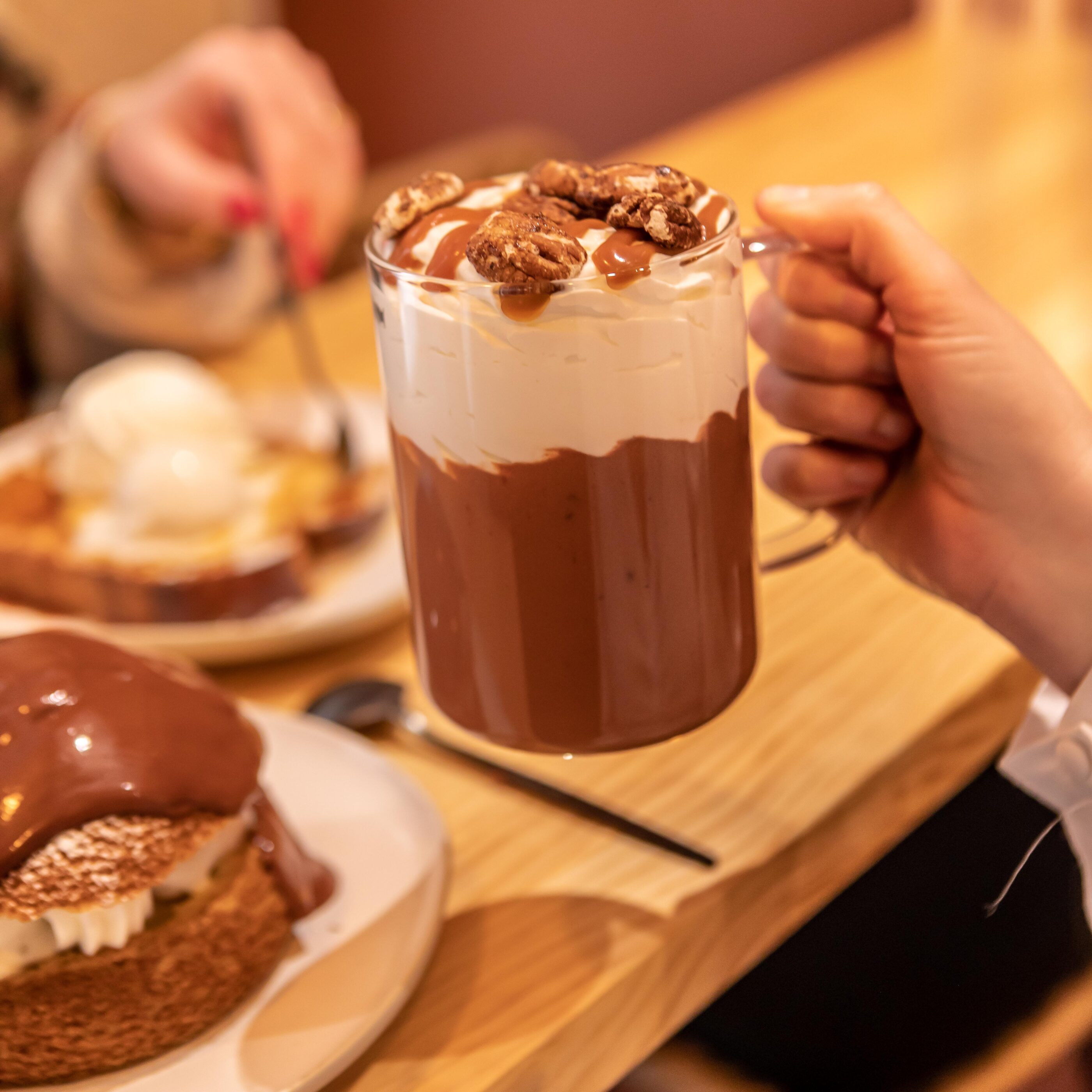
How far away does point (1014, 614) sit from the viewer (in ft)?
2.76

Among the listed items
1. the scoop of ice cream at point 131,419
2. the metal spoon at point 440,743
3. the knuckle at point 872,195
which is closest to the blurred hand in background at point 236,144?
the scoop of ice cream at point 131,419

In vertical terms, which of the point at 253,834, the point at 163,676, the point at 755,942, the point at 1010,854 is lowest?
the point at 1010,854

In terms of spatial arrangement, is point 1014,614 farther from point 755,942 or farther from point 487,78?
point 487,78

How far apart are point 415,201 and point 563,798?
1.42 feet

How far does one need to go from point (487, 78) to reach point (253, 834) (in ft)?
9.67

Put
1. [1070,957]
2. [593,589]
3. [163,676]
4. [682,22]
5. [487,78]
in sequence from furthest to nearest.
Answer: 1. [487,78]
2. [682,22]
3. [1070,957]
4. [163,676]
5. [593,589]

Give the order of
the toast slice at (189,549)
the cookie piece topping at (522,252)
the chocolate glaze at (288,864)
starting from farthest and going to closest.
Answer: the toast slice at (189,549) → the chocolate glaze at (288,864) → the cookie piece topping at (522,252)

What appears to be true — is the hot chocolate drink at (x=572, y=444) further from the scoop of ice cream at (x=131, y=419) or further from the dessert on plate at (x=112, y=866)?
the scoop of ice cream at (x=131, y=419)

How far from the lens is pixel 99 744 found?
2.23ft

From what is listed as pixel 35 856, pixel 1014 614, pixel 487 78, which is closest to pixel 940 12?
pixel 487 78

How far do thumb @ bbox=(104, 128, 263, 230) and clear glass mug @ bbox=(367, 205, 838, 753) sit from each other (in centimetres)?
99

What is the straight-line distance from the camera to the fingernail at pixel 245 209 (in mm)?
1526

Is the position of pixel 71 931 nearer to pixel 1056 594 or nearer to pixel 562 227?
pixel 562 227

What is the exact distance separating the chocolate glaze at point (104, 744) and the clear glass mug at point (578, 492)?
13cm
